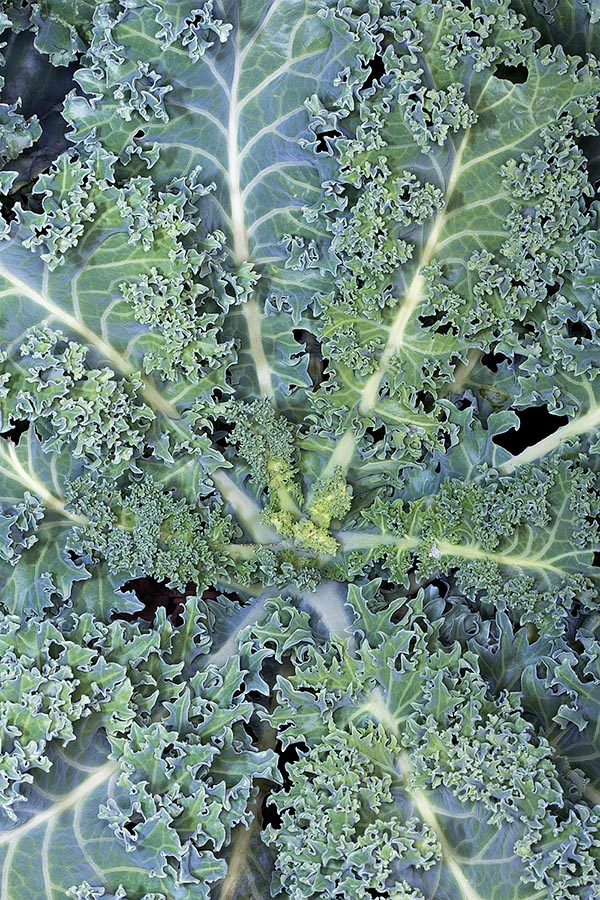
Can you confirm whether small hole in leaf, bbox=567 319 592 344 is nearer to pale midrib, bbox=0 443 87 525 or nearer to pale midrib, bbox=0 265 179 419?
Answer: pale midrib, bbox=0 265 179 419

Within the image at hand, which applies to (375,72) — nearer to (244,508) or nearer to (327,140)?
(327,140)

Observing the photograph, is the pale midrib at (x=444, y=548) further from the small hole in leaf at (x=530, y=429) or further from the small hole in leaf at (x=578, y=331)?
the small hole in leaf at (x=578, y=331)

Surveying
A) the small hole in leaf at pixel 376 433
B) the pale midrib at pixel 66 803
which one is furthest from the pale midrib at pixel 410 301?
the pale midrib at pixel 66 803

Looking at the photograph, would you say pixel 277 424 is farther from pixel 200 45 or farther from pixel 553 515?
pixel 200 45

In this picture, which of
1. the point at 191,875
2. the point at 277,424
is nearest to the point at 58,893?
the point at 191,875

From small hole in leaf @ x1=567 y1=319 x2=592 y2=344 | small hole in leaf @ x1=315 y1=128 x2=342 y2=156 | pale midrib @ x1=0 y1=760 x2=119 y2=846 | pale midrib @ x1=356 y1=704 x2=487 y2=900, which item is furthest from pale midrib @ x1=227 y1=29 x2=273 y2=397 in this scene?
pale midrib @ x1=0 y1=760 x2=119 y2=846
